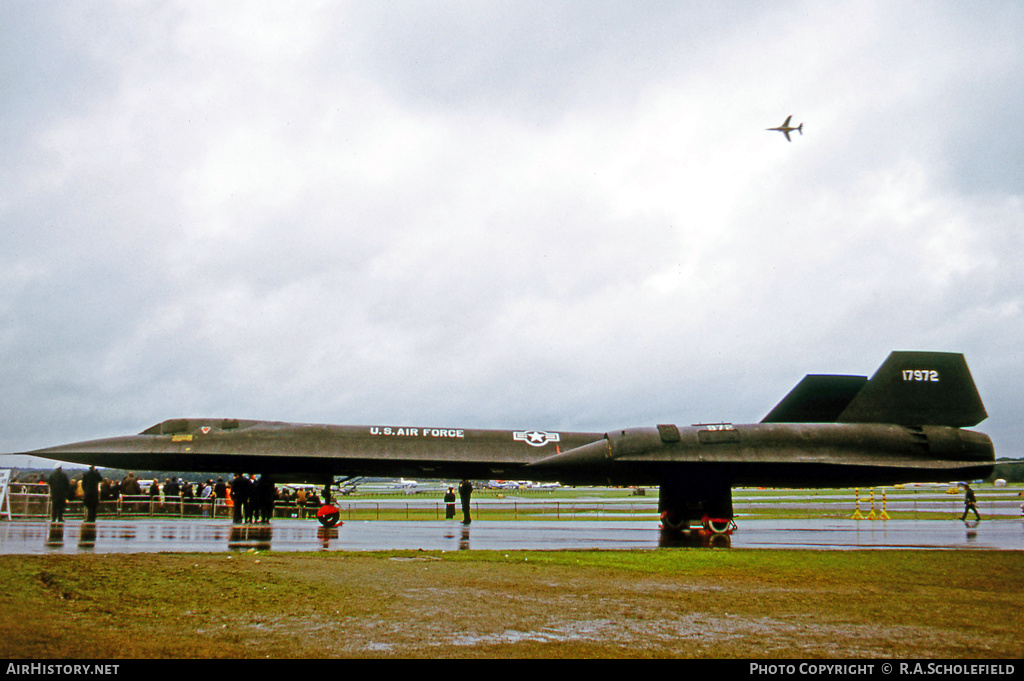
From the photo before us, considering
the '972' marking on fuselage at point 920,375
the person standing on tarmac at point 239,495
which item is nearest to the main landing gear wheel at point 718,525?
the '972' marking on fuselage at point 920,375

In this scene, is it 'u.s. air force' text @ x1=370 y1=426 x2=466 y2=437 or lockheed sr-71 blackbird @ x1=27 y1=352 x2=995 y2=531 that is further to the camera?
'u.s. air force' text @ x1=370 y1=426 x2=466 y2=437

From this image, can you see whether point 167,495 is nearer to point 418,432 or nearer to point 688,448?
point 418,432

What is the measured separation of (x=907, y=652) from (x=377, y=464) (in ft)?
57.6

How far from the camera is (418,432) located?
73.9 ft

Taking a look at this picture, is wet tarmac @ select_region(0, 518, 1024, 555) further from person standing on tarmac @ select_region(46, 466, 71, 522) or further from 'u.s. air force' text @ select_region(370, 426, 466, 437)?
'u.s. air force' text @ select_region(370, 426, 466, 437)

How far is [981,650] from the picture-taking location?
5.51m

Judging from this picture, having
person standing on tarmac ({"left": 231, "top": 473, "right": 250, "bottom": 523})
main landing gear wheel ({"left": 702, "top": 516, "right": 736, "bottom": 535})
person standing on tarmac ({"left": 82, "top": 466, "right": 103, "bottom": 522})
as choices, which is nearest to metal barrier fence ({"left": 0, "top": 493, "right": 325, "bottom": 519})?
person standing on tarmac ({"left": 82, "top": 466, "right": 103, "bottom": 522})

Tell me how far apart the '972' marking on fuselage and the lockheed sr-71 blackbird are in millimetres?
29

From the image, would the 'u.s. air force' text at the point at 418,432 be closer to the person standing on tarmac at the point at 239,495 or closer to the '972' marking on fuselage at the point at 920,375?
the person standing on tarmac at the point at 239,495

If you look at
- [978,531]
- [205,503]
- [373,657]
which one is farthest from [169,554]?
[978,531]

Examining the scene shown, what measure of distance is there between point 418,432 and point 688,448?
826 cm

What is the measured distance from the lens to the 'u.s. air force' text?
22.4 m

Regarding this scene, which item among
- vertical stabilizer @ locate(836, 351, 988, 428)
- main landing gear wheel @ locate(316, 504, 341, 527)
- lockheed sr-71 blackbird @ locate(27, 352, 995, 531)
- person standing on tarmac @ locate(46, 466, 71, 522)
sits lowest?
main landing gear wheel @ locate(316, 504, 341, 527)
